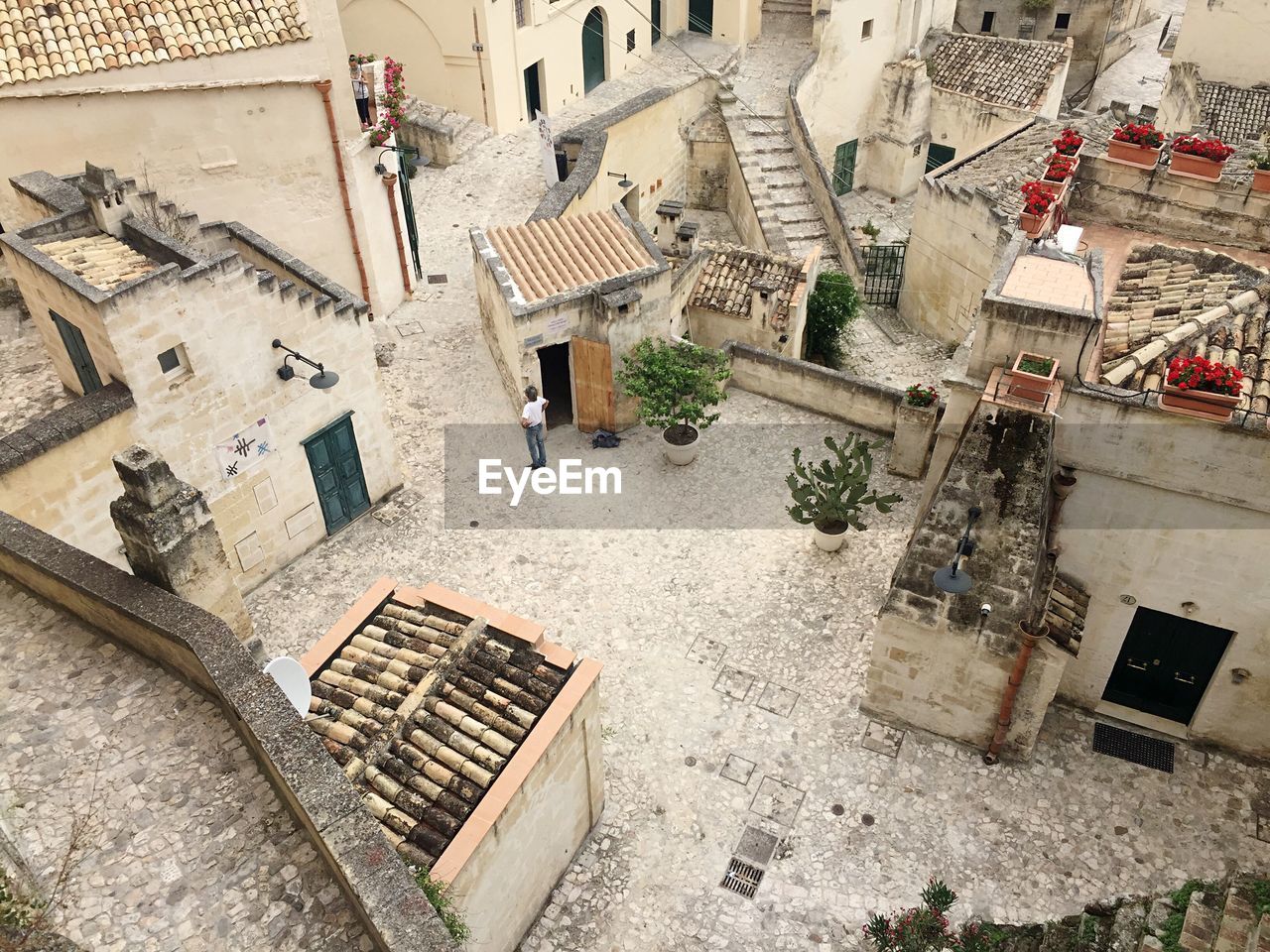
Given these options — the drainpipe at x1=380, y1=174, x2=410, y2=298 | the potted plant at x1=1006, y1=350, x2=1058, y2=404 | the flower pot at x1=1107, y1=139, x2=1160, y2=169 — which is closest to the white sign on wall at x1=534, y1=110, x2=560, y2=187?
the drainpipe at x1=380, y1=174, x2=410, y2=298

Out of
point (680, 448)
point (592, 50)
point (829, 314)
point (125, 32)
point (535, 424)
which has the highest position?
point (125, 32)

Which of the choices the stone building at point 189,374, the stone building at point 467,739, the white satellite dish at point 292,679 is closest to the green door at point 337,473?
the stone building at point 189,374

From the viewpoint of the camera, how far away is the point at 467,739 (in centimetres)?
931

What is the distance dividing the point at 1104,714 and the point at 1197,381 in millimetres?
5225

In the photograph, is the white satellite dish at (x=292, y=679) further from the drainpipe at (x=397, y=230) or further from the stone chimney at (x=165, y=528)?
the drainpipe at (x=397, y=230)

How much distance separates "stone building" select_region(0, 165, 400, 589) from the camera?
36.9 feet

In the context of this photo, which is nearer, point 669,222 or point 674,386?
point 674,386

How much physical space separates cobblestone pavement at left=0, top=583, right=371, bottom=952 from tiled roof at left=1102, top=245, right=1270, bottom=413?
1011cm

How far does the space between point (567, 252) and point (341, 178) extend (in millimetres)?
4586

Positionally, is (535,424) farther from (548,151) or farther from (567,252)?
(548,151)

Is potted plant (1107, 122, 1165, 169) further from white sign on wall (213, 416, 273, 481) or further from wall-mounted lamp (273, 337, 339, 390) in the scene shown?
white sign on wall (213, 416, 273, 481)

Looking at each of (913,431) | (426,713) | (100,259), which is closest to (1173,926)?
(426,713)

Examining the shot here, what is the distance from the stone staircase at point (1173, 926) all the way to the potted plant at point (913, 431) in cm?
817

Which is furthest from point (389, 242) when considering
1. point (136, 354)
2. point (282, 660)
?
point (282, 660)
